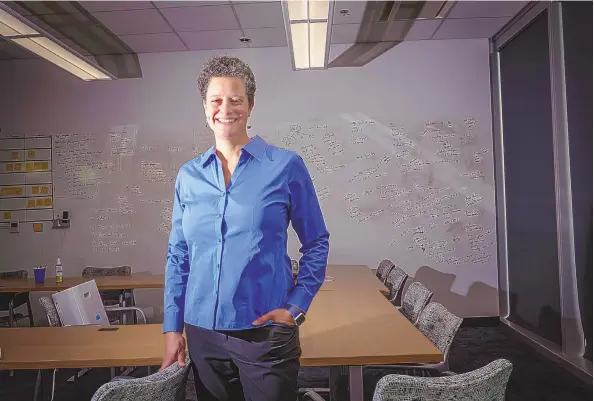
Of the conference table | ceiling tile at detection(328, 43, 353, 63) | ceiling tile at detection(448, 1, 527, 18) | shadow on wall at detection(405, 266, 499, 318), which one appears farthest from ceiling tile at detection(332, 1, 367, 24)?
the conference table

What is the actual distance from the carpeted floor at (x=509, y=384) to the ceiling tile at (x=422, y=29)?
310 cm

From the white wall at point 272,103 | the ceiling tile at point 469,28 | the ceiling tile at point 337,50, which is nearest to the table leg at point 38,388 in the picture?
the white wall at point 272,103

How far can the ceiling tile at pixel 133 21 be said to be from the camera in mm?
4316

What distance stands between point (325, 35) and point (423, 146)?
189 cm

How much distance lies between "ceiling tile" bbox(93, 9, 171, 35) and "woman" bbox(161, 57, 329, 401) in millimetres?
3417

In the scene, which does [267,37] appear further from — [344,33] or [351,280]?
[351,280]

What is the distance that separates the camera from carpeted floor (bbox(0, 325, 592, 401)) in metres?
3.21

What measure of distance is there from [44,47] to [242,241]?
365cm

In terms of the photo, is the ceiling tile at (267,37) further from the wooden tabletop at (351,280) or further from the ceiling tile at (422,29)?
the wooden tabletop at (351,280)

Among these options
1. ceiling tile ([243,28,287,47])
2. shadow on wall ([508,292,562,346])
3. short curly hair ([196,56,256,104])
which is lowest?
shadow on wall ([508,292,562,346])

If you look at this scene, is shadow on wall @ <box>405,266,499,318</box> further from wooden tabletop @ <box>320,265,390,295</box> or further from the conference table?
the conference table

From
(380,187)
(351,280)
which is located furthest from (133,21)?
(351,280)

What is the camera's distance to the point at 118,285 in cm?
392

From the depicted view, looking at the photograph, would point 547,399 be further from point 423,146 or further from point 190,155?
point 190,155
